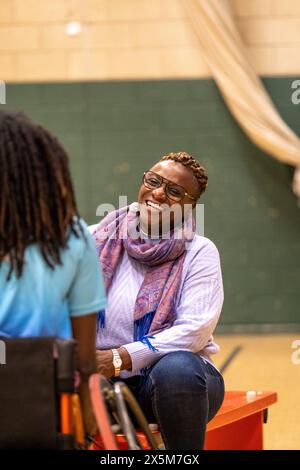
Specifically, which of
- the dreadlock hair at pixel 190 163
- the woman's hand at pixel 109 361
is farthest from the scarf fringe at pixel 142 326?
the dreadlock hair at pixel 190 163

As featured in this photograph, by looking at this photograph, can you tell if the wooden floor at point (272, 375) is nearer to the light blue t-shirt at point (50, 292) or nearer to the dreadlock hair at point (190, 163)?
the dreadlock hair at point (190, 163)

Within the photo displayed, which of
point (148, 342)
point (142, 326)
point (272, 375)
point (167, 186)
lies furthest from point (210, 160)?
point (148, 342)

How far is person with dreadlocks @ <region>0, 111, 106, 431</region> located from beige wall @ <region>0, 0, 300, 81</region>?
579cm

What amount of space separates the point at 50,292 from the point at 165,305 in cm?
102

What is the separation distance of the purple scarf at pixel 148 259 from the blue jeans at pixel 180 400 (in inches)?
8.2

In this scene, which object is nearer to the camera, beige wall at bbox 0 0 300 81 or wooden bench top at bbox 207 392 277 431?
wooden bench top at bbox 207 392 277 431

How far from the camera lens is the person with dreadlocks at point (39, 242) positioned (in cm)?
217

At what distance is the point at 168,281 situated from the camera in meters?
3.21

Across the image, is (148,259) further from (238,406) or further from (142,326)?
(238,406)

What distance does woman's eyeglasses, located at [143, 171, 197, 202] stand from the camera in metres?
3.29

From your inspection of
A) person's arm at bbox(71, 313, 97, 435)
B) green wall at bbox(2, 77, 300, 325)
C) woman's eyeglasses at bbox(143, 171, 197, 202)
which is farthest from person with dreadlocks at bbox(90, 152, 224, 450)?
green wall at bbox(2, 77, 300, 325)

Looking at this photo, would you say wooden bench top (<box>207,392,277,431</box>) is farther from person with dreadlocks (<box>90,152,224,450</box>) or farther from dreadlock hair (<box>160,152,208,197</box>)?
dreadlock hair (<box>160,152,208,197</box>)

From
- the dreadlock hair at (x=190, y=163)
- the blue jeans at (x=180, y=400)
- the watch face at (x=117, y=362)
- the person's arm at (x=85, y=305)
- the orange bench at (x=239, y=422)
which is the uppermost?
the dreadlock hair at (x=190, y=163)

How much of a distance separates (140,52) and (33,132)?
230 inches
